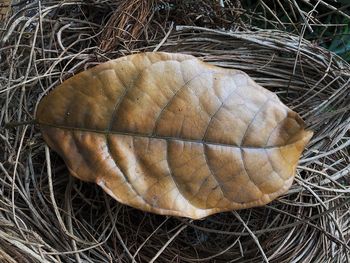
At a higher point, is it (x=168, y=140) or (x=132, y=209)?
(x=168, y=140)

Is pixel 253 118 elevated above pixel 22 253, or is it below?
above

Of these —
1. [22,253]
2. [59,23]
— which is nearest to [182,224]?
[22,253]

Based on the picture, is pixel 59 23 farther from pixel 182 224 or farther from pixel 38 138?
pixel 182 224
